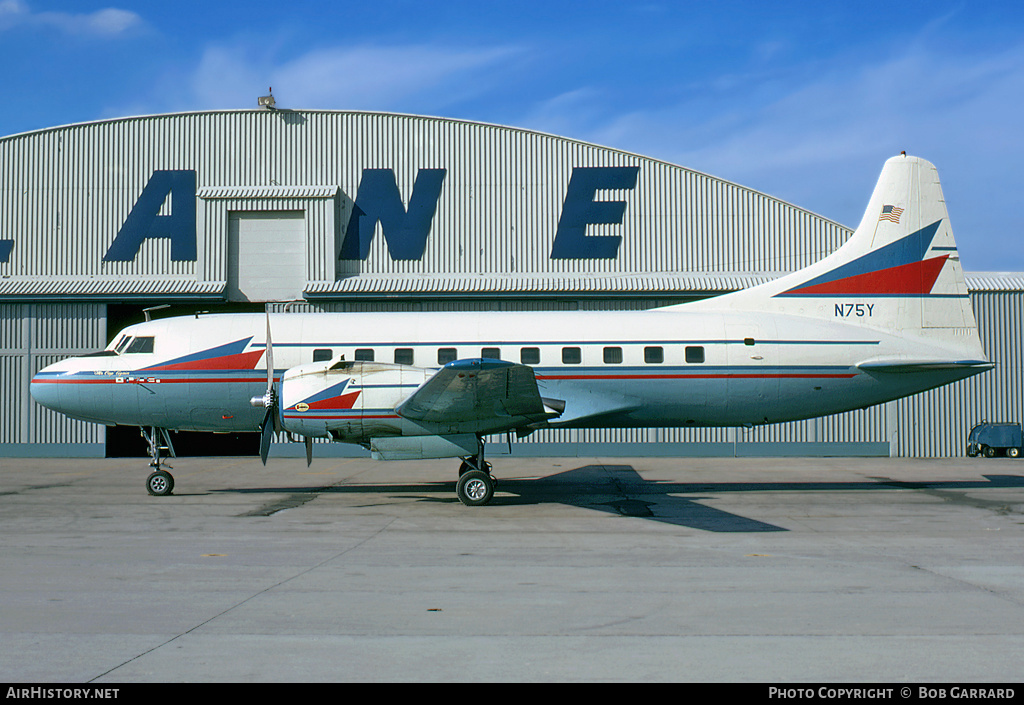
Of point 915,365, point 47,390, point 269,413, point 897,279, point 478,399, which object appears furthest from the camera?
point 897,279

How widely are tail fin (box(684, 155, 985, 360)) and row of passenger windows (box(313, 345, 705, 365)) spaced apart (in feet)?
6.00

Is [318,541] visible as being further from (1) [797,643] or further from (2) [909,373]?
(2) [909,373]

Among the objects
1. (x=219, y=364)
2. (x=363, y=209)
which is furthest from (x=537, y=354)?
(x=363, y=209)

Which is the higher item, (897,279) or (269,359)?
(897,279)

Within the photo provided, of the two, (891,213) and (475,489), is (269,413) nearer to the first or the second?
(475,489)

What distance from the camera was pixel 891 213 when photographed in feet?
56.3

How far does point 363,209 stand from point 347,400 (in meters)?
14.1

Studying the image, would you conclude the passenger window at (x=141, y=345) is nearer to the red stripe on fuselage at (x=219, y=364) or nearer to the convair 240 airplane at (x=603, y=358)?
the convair 240 airplane at (x=603, y=358)

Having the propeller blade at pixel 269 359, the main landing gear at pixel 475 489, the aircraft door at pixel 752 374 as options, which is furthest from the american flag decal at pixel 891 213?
the propeller blade at pixel 269 359

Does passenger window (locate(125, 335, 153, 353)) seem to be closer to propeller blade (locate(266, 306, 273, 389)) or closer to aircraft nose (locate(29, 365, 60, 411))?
aircraft nose (locate(29, 365, 60, 411))

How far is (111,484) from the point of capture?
60.9ft

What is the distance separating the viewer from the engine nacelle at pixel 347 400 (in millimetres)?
14047

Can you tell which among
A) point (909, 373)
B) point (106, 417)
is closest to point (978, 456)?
point (909, 373)

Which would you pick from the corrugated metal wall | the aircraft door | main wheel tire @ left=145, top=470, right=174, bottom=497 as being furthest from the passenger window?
the aircraft door
